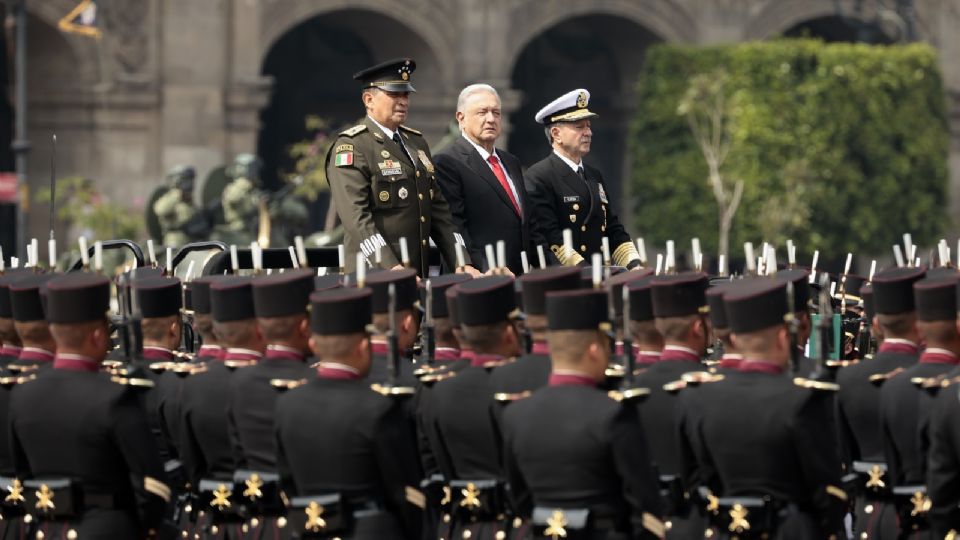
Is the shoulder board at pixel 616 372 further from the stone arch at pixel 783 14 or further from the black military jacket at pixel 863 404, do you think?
the stone arch at pixel 783 14

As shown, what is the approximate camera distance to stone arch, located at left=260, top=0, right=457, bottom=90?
154ft

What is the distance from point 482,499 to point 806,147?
36.2 metres

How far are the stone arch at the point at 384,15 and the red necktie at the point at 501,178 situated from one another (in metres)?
31.3

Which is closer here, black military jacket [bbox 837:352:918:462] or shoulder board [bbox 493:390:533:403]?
shoulder board [bbox 493:390:533:403]

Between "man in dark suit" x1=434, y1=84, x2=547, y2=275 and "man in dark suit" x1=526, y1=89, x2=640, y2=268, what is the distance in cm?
32

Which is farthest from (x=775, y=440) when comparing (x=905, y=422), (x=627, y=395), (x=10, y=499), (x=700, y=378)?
(x=10, y=499)

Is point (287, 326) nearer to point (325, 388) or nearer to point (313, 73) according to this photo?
point (325, 388)

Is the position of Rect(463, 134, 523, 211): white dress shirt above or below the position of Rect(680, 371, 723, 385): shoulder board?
above

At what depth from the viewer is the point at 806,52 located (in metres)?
47.0

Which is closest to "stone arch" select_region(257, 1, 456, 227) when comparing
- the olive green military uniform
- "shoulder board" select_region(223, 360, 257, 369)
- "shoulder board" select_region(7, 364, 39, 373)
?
the olive green military uniform

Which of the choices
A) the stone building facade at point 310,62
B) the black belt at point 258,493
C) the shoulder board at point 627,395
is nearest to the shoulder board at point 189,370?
the black belt at point 258,493

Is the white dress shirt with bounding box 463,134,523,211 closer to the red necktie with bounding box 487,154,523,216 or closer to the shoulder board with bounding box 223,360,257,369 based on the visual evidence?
the red necktie with bounding box 487,154,523,216

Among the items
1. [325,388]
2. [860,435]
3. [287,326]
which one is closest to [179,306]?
A: [287,326]

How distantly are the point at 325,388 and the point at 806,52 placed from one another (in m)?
37.5
